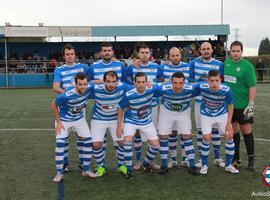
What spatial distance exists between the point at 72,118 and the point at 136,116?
96 cm

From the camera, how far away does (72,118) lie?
604 cm

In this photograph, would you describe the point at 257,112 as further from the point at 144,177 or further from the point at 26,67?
the point at 26,67

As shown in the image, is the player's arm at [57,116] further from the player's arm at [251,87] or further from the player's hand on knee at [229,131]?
the player's arm at [251,87]

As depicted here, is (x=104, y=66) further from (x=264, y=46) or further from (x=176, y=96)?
(x=264, y=46)

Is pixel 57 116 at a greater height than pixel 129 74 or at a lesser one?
lesser

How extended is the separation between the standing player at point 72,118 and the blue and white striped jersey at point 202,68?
1.79m

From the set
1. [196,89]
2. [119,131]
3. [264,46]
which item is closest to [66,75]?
[119,131]

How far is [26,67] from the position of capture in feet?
91.7

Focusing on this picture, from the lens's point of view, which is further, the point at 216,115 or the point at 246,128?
the point at 246,128

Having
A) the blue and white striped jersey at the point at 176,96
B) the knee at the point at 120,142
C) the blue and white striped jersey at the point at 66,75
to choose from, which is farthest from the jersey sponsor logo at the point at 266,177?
the blue and white striped jersey at the point at 66,75

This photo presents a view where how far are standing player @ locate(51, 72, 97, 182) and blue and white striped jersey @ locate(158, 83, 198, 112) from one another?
1.11 meters

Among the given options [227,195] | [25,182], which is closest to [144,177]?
[227,195]

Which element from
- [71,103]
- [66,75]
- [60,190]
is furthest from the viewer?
[66,75]

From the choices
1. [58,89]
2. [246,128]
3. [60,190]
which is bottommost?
[60,190]
